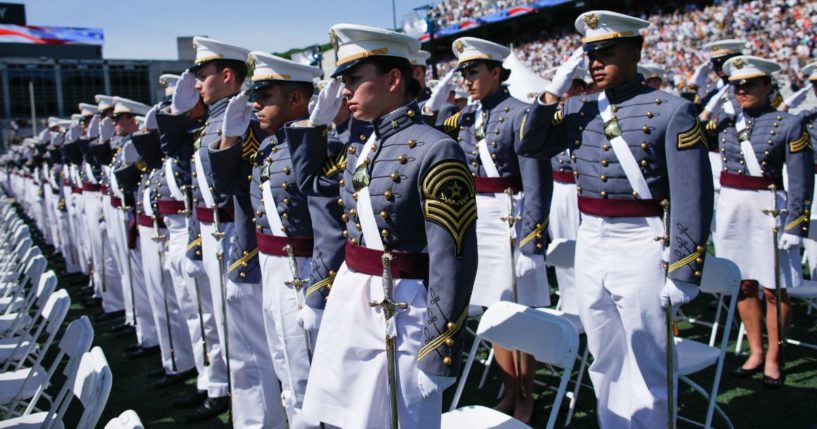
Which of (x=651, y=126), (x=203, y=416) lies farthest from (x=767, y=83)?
(x=203, y=416)

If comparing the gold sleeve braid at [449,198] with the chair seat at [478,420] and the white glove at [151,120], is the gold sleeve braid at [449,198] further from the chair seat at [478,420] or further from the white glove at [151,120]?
the white glove at [151,120]

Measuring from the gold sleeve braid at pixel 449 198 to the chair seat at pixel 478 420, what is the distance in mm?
1060

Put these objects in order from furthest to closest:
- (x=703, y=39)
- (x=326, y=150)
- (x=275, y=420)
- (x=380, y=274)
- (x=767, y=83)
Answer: (x=703, y=39)
(x=767, y=83)
(x=275, y=420)
(x=326, y=150)
(x=380, y=274)

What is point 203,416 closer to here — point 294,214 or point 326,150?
point 294,214

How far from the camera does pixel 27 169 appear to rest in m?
18.2

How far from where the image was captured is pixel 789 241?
16.8 feet

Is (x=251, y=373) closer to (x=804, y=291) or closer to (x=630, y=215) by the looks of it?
(x=630, y=215)

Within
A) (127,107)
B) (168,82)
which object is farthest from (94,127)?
(168,82)

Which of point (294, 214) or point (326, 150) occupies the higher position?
point (326, 150)

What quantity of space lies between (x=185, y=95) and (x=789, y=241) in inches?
176

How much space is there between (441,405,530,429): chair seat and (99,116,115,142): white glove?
6484 mm

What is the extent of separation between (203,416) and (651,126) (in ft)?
11.9

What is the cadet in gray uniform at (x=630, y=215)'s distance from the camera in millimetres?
3314

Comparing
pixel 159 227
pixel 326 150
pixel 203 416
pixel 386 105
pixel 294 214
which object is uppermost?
pixel 386 105
